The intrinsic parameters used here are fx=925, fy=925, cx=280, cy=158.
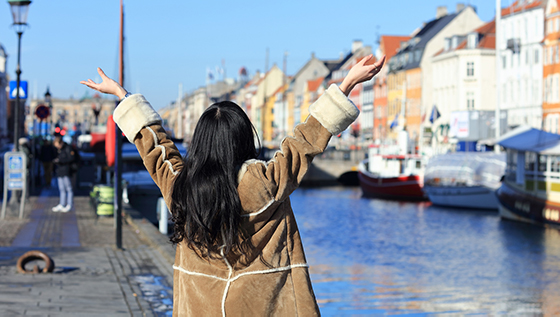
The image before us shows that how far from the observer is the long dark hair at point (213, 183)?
116 inches

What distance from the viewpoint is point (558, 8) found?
56875 millimetres

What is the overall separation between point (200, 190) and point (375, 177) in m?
49.4

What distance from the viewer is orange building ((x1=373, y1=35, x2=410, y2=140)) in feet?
313

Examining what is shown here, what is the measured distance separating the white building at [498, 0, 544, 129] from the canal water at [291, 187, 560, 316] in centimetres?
2621

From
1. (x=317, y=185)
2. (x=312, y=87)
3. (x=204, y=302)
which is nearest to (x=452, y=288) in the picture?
(x=204, y=302)

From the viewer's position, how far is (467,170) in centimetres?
4134

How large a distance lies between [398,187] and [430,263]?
3191 cm

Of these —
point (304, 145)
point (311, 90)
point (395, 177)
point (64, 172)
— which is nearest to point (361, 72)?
point (304, 145)

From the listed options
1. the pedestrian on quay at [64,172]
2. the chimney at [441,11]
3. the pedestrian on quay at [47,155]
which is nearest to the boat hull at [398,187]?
the pedestrian on quay at [47,155]

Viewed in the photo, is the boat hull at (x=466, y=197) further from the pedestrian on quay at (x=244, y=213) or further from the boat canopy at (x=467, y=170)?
the pedestrian on quay at (x=244, y=213)

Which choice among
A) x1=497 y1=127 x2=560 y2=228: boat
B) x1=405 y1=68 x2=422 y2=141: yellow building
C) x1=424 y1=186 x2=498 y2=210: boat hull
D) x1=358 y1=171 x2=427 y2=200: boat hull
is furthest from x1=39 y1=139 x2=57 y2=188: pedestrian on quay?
x1=405 y1=68 x2=422 y2=141: yellow building

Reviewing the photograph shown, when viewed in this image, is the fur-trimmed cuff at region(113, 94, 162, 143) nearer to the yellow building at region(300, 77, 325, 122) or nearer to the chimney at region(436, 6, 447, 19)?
the chimney at region(436, 6, 447, 19)

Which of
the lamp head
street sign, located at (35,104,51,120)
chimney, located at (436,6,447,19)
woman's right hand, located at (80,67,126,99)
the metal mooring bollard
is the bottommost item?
the metal mooring bollard

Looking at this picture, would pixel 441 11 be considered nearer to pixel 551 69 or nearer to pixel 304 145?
pixel 551 69
